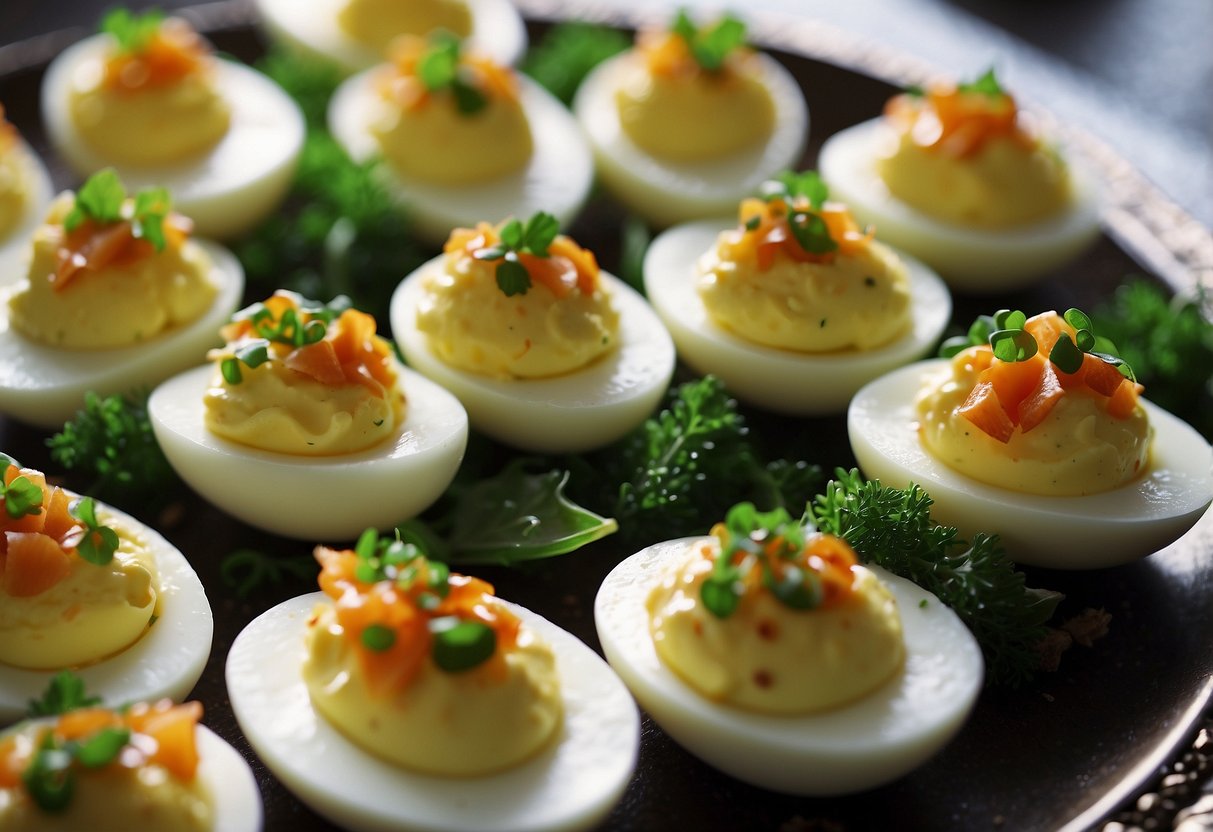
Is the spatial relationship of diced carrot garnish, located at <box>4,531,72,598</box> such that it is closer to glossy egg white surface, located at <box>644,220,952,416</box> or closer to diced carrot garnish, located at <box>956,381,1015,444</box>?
glossy egg white surface, located at <box>644,220,952,416</box>

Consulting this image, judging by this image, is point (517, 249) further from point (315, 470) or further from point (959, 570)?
point (959, 570)

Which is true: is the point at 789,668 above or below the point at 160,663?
above

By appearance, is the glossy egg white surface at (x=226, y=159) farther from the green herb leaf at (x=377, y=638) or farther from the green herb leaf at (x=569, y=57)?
the green herb leaf at (x=377, y=638)

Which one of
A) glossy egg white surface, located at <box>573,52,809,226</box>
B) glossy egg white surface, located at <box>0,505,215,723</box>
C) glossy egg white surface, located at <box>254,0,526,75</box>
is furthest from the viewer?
glossy egg white surface, located at <box>254,0,526,75</box>

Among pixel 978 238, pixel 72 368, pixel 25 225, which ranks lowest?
pixel 25 225

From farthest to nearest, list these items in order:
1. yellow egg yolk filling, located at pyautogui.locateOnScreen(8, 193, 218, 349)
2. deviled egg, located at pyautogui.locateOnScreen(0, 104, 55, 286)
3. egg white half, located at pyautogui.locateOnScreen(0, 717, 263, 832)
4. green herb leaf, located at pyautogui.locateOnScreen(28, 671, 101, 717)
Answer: deviled egg, located at pyautogui.locateOnScreen(0, 104, 55, 286), yellow egg yolk filling, located at pyautogui.locateOnScreen(8, 193, 218, 349), green herb leaf, located at pyautogui.locateOnScreen(28, 671, 101, 717), egg white half, located at pyautogui.locateOnScreen(0, 717, 263, 832)

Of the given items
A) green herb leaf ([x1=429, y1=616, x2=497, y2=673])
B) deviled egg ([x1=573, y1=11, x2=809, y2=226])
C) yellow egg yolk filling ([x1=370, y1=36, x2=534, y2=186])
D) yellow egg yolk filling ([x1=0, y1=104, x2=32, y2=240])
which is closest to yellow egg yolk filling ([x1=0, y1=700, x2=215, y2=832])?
green herb leaf ([x1=429, y1=616, x2=497, y2=673])

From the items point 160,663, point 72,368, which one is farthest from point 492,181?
point 160,663

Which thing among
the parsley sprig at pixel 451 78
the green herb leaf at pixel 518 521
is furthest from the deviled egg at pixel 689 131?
the green herb leaf at pixel 518 521
